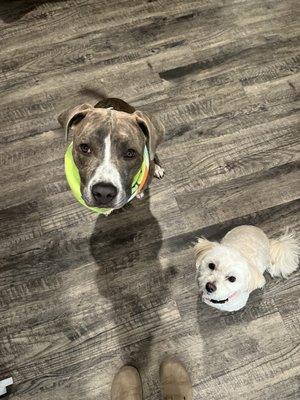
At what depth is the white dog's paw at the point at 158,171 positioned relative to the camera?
105 inches

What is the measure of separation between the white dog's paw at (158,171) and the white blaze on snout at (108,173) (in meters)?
→ 0.74

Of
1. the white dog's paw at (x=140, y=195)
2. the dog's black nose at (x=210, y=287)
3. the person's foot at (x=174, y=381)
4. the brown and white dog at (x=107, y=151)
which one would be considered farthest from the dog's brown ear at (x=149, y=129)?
the person's foot at (x=174, y=381)

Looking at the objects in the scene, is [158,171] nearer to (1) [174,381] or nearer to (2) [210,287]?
(2) [210,287]

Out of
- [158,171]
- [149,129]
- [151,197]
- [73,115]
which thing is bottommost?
[151,197]

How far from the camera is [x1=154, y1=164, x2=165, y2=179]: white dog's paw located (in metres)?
2.68

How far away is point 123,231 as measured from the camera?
8.54 feet

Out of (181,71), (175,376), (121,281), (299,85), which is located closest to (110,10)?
(181,71)

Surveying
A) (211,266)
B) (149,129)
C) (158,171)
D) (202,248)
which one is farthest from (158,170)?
(211,266)

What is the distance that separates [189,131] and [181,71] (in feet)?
1.68

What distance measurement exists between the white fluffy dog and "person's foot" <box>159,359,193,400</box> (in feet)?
1.29

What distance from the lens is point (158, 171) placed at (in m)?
2.68

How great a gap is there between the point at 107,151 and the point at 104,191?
192mm

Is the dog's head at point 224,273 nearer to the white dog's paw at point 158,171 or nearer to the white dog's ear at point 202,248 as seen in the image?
the white dog's ear at point 202,248

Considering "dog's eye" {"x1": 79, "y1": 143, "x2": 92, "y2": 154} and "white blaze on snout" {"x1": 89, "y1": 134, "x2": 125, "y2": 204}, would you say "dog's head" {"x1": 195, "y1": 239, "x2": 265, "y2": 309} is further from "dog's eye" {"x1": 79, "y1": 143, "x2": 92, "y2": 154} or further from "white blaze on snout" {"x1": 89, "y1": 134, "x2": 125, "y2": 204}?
"dog's eye" {"x1": 79, "y1": 143, "x2": 92, "y2": 154}
